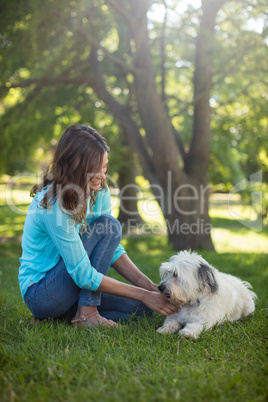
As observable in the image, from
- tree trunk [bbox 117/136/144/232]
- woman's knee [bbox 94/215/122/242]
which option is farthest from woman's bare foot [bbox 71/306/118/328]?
tree trunk [bbox 117/136/144/232]

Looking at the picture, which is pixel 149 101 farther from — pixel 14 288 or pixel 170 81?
pixel 170 81

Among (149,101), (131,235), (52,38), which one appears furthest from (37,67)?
(131,235)

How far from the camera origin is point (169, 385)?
2152 mm

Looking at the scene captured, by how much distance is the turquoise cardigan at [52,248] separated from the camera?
2.80 m

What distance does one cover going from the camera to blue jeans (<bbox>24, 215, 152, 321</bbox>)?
9.68 ft

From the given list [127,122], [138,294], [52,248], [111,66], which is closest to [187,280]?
[138,294]

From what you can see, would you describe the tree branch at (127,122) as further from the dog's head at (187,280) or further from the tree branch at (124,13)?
the dog's head at (187,280)

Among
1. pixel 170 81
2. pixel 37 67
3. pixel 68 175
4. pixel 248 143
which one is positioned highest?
pixel 170 81

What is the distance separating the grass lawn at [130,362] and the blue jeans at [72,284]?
146 millimetres

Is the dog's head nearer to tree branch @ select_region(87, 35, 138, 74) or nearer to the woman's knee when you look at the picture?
the woman's knee

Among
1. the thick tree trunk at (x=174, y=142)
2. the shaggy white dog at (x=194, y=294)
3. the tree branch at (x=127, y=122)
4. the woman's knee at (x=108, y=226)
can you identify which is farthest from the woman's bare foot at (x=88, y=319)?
the tree branch at (x=127, y=122)

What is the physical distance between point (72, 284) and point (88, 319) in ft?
1.10

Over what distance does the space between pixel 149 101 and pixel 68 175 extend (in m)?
5.09

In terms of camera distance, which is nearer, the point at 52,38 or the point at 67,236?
the point at 67,236
